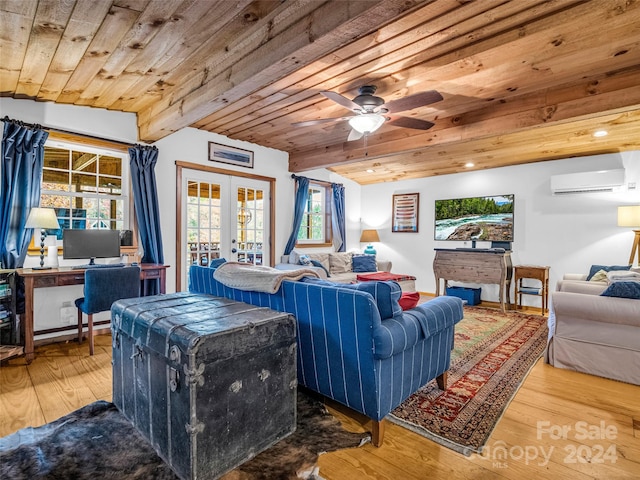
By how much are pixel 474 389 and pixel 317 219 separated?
454 centimetres

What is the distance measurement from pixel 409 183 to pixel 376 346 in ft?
17.7

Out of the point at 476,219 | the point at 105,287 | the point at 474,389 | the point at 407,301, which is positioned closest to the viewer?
the point at 407,301

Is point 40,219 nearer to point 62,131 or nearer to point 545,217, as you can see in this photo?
point 62,131

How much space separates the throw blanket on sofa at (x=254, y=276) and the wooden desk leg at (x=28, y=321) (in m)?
1.75

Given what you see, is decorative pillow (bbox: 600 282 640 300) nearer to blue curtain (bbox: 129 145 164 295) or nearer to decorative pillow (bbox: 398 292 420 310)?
decorative pillow (bbox: 398 292 420 310)

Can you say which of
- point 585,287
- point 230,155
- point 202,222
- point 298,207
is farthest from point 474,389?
point 230,155

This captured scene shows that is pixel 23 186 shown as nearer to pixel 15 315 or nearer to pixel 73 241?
pixel 73 241

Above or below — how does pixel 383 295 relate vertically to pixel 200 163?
below

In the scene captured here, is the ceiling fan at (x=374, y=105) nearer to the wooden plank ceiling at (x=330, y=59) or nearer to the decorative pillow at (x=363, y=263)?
the wooden plank ceiling at (x=330, y=59)

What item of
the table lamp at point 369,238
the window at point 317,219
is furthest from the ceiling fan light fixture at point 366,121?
the table lamp at point 369,238

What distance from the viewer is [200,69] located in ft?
9.39

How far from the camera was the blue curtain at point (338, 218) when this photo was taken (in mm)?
6691

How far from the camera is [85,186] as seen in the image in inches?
149

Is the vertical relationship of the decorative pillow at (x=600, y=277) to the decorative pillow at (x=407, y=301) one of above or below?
below
